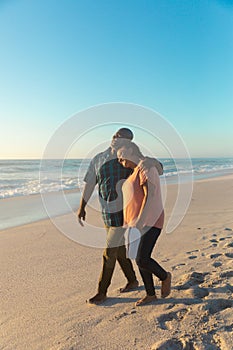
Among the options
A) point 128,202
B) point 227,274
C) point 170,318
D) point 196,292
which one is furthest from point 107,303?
point 227,274

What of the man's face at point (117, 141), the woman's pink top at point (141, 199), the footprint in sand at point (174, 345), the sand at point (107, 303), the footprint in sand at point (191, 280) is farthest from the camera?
the footprint in sand at point (191, 280)

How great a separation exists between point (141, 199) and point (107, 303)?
1212mm

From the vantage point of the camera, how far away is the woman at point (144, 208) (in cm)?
290

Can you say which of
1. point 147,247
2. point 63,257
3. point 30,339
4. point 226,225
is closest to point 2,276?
point 63,257

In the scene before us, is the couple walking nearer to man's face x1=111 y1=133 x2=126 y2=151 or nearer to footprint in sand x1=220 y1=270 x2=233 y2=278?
man's face x1=111 y1=133 x2=126 y2=151

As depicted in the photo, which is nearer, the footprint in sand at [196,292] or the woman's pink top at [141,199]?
the woman's pink top at [141,199]

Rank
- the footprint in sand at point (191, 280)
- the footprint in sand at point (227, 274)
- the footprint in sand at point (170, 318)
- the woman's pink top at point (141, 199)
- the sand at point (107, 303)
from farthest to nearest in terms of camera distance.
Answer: the footprint in sand at point (227, 274) → the footprint in sand at point (191, 280) → the woman's pink top at point (141, 199) → the footprint in sand at point (170, 318) → the sand at point (107, 303)

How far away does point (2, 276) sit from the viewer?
4027 millimetres

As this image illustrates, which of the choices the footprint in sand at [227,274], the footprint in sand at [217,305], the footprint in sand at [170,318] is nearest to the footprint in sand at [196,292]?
the footprint in sand at [217,305]

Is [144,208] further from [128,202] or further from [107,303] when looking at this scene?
[107,303]

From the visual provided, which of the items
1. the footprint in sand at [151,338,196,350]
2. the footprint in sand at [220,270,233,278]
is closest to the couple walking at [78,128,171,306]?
the footprint in sand at [151,338,196,350]

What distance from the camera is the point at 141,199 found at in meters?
3.02

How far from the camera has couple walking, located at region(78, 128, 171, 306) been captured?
2.93 m

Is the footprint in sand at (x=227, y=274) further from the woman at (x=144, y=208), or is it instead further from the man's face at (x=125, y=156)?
the man's face at (x=125, y=156)
